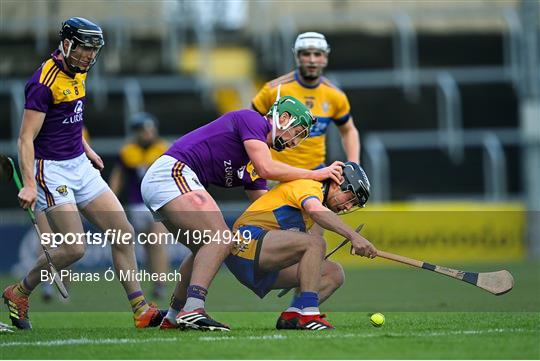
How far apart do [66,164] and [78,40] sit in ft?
3.07

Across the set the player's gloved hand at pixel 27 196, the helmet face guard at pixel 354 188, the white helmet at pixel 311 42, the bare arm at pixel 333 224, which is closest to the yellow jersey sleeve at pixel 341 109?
the white helmet at pixel 311 42

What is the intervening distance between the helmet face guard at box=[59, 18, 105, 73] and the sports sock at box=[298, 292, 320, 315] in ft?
7.67

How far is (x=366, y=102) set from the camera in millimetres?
24719

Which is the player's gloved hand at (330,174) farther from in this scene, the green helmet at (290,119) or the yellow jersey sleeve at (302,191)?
the green helmet at (290,119)

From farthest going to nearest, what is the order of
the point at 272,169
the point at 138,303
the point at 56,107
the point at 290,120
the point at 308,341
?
the point at 138,303
the point at 56,107
the point at 290,120
the point at 272,169
the point at 308,341

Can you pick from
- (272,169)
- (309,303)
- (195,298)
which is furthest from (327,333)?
(272,169)

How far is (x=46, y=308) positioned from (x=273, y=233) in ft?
15.3

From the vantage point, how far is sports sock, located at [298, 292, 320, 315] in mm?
8078

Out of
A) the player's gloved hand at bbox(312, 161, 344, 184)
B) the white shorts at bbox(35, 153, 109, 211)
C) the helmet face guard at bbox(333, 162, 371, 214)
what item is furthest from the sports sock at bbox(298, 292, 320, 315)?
the white shorts at bbox(35, 153, 109, 211)

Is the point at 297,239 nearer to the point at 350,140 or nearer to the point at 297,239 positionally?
the point at 297,239

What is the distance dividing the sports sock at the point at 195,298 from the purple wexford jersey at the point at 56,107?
1678 millimetres

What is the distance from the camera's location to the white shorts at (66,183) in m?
8.86

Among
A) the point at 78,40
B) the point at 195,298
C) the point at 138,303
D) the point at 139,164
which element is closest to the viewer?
the point at 195,298

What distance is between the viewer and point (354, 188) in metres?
8.20
